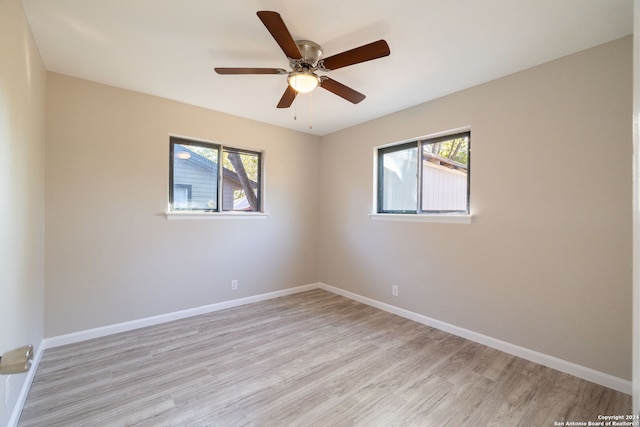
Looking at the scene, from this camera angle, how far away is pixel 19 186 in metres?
1.72

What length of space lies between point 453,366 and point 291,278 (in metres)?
2.46

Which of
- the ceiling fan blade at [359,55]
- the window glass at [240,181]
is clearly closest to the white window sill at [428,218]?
the window glass at [240,181]

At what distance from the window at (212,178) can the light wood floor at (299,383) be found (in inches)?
57.1

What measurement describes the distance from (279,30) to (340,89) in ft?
2.52

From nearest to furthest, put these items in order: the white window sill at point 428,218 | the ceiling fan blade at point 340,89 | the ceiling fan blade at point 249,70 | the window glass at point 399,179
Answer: the ceiling fan blade at point 249,70 → the ceiling fan blade at point 340,89 → the white window sill at point 428,218 → the window glass at point 399,179

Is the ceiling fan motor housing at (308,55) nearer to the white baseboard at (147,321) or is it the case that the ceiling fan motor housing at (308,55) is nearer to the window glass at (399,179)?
the window glass at (399,179)

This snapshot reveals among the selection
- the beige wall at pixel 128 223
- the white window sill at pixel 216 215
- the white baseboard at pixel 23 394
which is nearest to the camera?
the white baseboard at pixel 23 394

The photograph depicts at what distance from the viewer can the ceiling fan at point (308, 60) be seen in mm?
1621

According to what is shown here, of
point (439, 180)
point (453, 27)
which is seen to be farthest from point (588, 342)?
point (453, 27)

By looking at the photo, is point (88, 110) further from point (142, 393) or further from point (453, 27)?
point (453, 27)

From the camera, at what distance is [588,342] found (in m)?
2.05

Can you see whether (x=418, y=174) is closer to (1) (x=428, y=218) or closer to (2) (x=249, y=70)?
(1) (x=428, y=218)

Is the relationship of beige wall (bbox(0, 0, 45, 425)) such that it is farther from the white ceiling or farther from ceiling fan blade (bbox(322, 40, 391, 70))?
ceiling fan blade (bbox(322, 40, 391, 70))

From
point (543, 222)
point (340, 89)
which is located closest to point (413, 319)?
point (543, 222)
